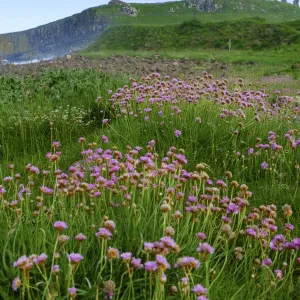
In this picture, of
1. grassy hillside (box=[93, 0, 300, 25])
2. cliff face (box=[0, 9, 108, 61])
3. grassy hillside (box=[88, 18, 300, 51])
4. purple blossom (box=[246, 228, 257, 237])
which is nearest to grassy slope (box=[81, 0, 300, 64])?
grassy hillside (box=[88, 18, 300, 51])

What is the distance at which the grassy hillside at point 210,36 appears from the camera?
37.5 meters

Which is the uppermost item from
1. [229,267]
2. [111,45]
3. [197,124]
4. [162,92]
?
[111,45]

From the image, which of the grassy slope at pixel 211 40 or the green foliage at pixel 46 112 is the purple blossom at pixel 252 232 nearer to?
the green foliage at pixel 46 112

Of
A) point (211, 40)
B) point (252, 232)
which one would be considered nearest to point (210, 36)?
point (211, 40)

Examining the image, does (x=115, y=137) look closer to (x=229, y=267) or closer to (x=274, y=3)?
(x=229, y=267)

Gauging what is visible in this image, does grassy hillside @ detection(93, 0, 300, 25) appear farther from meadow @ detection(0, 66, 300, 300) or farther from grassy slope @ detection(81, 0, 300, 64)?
meadow @ detection(0, 66, 300, 300)

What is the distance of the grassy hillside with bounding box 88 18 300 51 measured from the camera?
37500mm

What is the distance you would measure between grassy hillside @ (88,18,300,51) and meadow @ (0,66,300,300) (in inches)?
1229

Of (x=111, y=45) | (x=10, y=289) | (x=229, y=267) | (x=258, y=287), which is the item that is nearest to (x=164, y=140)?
(x=229, y=267)

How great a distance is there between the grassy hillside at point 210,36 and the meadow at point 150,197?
31212mm

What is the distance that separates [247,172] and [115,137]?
1918mm

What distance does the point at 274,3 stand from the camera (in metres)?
101

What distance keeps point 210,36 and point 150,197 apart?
43.8m

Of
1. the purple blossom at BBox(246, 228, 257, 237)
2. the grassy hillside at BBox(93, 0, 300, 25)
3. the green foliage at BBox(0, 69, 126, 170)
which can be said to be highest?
the grassy hillside at BBox(93, 0, 300, 25)
